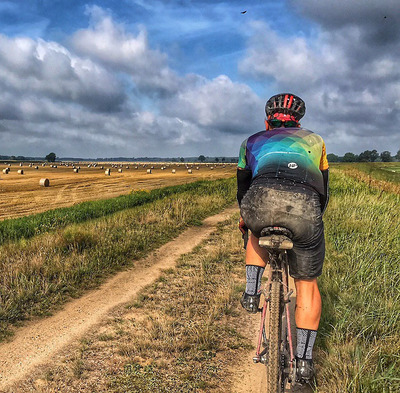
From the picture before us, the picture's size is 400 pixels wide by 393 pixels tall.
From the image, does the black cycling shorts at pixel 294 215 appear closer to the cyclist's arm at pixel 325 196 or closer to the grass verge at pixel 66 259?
the cyclist's arm at pixel 325 196

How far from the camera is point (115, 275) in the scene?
6961 millimetres

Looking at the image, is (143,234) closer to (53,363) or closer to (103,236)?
(103,236)

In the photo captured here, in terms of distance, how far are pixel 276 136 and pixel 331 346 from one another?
2633 millimetres

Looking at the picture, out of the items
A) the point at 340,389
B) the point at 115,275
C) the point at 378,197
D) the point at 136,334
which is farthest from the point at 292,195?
the point at 378,197

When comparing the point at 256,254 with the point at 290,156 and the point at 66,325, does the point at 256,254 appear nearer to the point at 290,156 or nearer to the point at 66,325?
the point at 290,156

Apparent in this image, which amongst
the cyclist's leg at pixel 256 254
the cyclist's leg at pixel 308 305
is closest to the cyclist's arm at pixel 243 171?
the cyclist's leg at pixel 256 254

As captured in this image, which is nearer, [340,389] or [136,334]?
[340,389]

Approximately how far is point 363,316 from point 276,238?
7.67 ft

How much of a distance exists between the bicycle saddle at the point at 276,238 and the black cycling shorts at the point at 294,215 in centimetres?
4

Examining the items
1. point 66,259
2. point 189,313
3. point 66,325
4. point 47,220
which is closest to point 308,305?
point 189,313

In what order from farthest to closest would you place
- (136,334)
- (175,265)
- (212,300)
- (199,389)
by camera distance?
(175,265) < (212,300) < (136,334) < (199,389)

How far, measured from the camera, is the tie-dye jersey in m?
2.68

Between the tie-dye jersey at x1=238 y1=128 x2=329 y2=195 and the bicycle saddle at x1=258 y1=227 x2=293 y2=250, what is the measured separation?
0.47m

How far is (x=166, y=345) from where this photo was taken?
4.08 m
